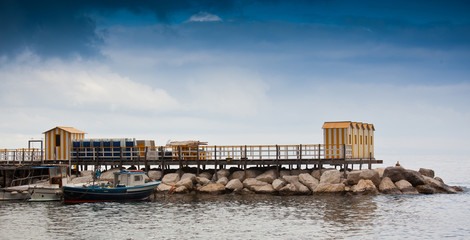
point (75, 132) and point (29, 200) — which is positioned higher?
point (75, 132)

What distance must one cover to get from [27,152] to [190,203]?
23.5 metres

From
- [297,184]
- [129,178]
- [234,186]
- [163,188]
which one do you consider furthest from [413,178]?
[129,178]

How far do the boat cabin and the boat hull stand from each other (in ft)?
2.68

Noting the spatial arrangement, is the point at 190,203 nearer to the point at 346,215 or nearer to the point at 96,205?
the point at 96,205

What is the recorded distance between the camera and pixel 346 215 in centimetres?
3266

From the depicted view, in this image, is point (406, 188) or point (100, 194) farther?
point (406, 188)

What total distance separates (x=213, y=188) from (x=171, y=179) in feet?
14.9

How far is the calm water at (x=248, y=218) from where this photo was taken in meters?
27.8

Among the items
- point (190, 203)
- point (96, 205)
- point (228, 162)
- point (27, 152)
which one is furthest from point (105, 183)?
point (27, 152)

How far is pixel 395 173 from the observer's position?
44562 millimetres

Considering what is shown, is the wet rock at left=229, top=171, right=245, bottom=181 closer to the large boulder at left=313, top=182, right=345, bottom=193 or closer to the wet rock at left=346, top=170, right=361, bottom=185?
the large boulder at left=313, top=182, right=345, bottom=193

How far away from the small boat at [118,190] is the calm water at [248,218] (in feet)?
3.49

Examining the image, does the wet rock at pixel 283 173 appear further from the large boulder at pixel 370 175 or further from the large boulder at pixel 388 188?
the large boulder at pixel 388 188

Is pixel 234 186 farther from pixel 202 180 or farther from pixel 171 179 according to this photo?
pixel 171 179
